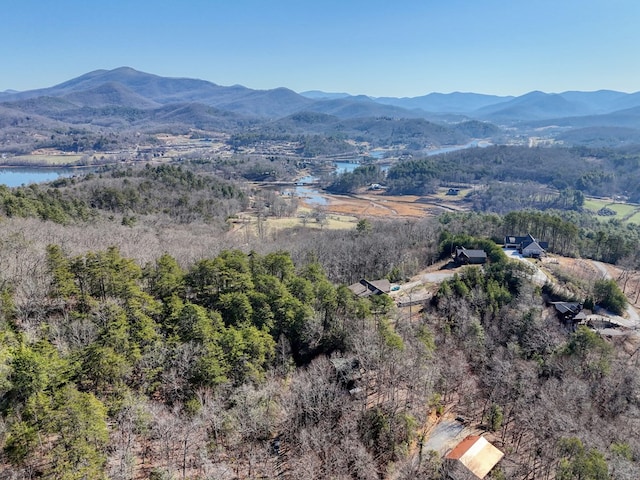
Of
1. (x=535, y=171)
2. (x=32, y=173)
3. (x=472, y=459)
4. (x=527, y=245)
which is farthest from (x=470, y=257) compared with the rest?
(x=32, y=173)

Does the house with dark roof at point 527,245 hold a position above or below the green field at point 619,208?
above

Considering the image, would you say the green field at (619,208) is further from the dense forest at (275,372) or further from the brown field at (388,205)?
the dense forest at (275,372)

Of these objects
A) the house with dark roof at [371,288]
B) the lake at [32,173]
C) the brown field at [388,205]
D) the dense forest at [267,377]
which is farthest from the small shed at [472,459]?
the lake at [32,173]

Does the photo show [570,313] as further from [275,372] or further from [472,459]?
[275,372]

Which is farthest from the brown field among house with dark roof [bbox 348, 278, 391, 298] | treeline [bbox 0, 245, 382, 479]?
treeline [bbox 0, 245, 382, 479]

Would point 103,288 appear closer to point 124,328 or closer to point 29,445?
point 124,328

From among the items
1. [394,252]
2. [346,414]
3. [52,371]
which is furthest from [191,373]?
[394,252]
